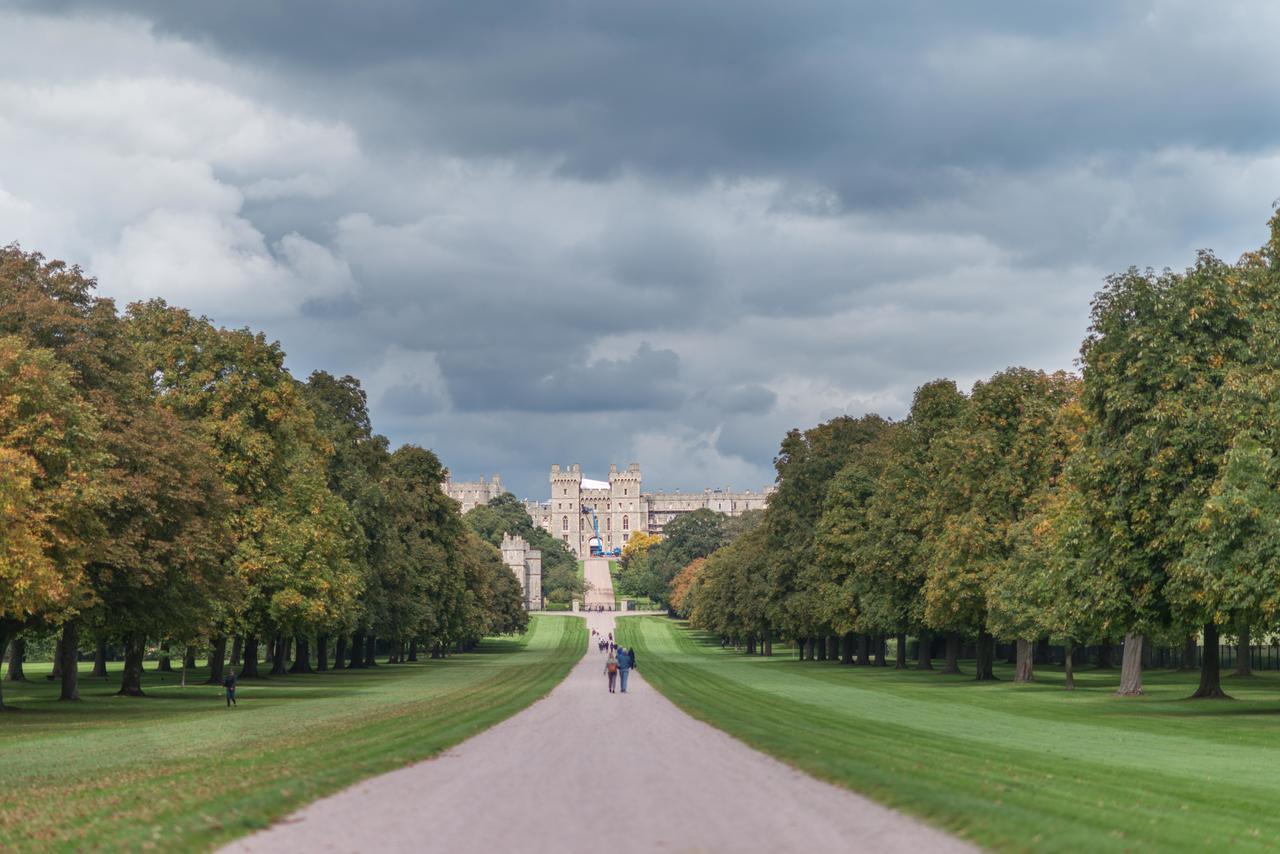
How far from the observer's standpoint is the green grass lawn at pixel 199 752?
53.5 feet

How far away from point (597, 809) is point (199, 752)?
14.6 m

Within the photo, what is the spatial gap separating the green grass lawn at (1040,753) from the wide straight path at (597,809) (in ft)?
3.22

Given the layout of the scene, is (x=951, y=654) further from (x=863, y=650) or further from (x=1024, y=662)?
(x=863, y=650)

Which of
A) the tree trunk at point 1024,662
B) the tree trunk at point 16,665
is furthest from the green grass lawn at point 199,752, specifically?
the tree trunk at point 1024,662

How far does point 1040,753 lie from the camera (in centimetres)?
2702

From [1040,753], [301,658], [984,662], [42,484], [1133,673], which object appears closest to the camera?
[1040,753]

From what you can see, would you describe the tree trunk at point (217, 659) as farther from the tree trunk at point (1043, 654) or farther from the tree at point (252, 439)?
the tree trunk at point (1043, 654)

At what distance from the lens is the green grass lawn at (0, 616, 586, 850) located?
53.5 feet

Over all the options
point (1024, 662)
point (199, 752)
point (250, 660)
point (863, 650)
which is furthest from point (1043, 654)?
point (199, 752)

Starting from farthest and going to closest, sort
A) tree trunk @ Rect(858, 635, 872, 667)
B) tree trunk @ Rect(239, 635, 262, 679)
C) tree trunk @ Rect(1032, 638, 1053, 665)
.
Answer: tree trunk @ Rect(858, 635, 872, 667), tree trunk @ Rect(1032, 638, 1053, 665), tree trunk @ Rect(239, 635, 262, 679)

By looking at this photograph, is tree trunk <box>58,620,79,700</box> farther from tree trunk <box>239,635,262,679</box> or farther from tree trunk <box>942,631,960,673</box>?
tree trunk <box>942,631,960,673</box>

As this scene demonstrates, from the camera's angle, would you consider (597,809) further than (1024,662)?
No

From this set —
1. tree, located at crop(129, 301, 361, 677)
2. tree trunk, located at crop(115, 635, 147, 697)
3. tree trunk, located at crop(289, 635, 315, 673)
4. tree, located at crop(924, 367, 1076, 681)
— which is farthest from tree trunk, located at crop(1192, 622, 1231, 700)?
tree trunk, located at crop(289, 635, 315, 673)

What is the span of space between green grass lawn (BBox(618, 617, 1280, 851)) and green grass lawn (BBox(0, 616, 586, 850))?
6385mm
